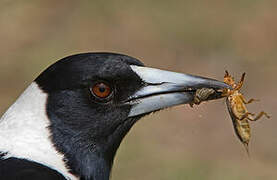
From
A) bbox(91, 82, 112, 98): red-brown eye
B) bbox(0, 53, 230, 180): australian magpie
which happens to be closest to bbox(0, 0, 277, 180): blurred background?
bbox(0, 53, 230, 180): australian magpie

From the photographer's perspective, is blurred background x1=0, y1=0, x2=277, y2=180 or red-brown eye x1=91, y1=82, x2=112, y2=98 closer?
red-brown eye x1=91, y1=82, x2=112, y2=98

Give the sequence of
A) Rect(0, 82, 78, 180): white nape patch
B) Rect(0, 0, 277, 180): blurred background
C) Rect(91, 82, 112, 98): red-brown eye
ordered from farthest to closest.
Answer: Rect(0, 0, 277, 180): blurred background
Rect(91, 82, 112, 98): red-brown eye
Rect(0, 82, 78, 180): white nape patch

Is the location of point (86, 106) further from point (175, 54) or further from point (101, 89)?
point (175, 54)

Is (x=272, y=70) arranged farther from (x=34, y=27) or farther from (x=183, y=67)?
(x=34, y=27)

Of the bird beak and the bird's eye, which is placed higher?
the bird beak

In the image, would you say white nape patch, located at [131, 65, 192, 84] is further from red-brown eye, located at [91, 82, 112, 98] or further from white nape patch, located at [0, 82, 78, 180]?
white nape patch, located at [0, 82, 78, 180]

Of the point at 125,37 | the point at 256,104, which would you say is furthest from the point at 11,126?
the point at 125,37

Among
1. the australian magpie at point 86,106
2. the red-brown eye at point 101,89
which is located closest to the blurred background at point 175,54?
the australian magpie at point 86,106

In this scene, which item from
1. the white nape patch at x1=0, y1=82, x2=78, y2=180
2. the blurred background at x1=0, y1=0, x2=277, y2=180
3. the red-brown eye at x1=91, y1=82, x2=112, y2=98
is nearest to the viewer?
the white nape patch at x1=0, y1=82, x2=78, y2=180
